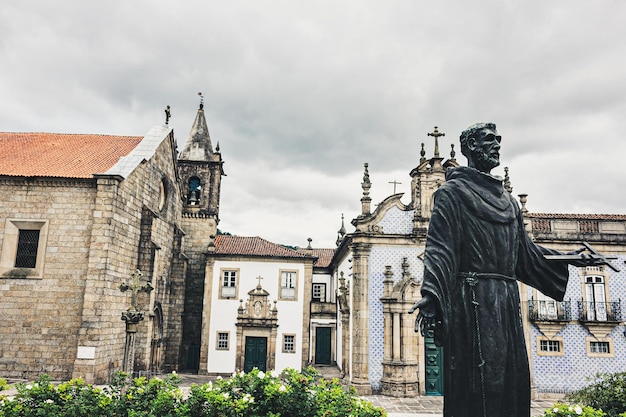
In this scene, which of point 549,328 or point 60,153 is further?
point 549,328

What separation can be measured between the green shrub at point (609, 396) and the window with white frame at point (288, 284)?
16.5 metres

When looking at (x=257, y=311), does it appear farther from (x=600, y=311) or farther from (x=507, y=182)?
(x=600, y=311)

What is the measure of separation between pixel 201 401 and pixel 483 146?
633 centimetres

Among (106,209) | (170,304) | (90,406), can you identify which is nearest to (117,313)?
(106,209)

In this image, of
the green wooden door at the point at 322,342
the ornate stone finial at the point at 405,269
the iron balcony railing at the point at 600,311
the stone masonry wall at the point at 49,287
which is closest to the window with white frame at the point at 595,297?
the iron balcony railing at the point at 600,311

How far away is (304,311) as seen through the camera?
25375mm

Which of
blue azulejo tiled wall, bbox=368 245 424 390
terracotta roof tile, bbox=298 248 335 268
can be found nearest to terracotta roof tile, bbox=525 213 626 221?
blue azulejo tiled wall, bbox=368 245 424 390

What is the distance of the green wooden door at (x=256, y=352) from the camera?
24797 mm

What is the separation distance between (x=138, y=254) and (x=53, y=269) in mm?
3326

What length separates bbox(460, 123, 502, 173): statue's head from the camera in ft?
12.3

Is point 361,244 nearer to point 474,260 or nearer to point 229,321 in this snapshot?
point 229,321

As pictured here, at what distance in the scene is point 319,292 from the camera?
3550 centimetres

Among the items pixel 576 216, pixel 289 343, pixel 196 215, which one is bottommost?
pixel 289 343

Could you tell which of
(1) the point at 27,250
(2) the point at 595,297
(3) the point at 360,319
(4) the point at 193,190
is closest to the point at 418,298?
(3) the point at 360,319
